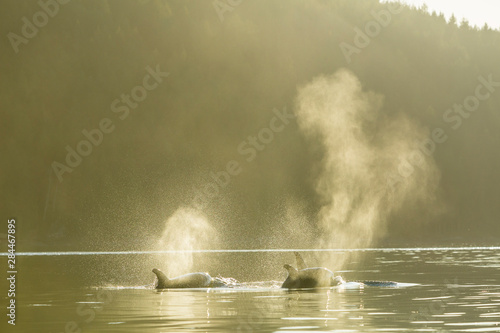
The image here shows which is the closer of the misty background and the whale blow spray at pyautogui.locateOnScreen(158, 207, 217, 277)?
the whale blow spray at pyautogui.locateOnScreen(158, 207, 217, 277)

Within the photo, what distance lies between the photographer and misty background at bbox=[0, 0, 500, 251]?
14662 centimetres

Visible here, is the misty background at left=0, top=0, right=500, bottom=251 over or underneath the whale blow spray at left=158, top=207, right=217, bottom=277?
over

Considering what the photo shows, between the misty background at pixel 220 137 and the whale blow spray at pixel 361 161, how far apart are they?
17.5 inches

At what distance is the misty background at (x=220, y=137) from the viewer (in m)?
147

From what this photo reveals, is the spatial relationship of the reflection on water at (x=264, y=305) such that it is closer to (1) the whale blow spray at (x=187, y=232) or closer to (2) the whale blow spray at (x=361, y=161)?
(1) the whale blow spray at (x=187, y=232)

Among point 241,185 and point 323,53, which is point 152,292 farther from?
point 323,53

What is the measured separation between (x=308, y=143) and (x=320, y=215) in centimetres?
1878

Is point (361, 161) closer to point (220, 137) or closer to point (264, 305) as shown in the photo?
point (220, 137)

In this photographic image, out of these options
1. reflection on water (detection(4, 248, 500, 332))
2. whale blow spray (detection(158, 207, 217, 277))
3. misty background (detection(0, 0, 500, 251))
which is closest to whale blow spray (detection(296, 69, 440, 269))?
misty background (detection(0, 0, 500, 251))

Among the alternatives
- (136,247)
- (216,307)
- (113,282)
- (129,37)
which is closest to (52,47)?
(129,37)

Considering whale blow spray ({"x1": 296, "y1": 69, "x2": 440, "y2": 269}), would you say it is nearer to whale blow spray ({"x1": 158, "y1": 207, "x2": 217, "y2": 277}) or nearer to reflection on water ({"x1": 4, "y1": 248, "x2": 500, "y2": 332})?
whale blow spray ({"x1": 158, "y1": 207, "x2": 217, "y2": 277})

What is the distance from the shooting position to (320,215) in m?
154

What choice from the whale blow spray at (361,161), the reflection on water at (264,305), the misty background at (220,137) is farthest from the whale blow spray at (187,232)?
the reflection on water at (264,305)

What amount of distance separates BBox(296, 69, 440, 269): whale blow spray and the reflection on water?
93466mm
